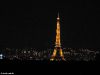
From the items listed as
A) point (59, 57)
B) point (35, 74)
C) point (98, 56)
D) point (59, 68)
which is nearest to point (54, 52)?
point (59, 57)

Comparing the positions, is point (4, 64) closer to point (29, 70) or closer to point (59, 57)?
point (29, 70)

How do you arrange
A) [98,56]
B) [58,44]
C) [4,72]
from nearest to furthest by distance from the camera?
[4,72] < [98,56] < [58,44]

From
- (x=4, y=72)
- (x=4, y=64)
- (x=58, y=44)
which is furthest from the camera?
(x=58, y=44)

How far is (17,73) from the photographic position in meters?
50.8

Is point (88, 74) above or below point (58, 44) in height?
below

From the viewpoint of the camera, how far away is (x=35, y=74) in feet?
167

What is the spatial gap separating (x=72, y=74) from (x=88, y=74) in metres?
1.88

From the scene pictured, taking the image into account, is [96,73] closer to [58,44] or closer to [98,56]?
[98,56]

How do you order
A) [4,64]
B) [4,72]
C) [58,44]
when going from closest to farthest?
1. [4,72]
2. [4,64]
3. [58,44]

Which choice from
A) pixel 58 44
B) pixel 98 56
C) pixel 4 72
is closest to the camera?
pixel 4 72

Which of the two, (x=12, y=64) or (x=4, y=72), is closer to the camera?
(x=4, y=72)

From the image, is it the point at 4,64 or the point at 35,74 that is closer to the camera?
the point at 35,74

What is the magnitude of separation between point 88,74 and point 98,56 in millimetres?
19070

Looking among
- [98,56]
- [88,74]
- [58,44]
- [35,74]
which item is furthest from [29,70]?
[58,44]
